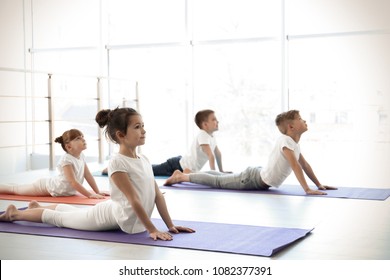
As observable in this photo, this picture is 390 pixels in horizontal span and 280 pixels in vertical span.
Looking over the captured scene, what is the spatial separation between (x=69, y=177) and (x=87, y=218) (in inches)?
42.8

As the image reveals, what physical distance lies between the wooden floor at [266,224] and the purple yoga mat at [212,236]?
5 cm

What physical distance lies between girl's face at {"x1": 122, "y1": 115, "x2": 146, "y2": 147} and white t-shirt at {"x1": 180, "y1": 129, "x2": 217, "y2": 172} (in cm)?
214

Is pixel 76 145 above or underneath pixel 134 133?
underneath

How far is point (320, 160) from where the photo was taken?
636 centimetres

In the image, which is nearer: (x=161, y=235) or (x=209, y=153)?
(x=161, y=235)

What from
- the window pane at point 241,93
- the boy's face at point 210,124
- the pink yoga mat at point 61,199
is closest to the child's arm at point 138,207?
the pink yoga mat at point 61,199

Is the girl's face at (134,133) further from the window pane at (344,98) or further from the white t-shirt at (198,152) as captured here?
the window pane at (344,98)

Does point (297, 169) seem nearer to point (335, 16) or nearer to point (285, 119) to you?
point (285, 119)

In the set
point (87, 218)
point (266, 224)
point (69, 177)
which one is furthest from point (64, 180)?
point (266, 224)

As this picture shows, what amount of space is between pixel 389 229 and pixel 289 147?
4.09 ft

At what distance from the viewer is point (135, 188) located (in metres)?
2.60

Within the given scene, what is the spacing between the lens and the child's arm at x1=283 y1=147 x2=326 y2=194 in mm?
3861

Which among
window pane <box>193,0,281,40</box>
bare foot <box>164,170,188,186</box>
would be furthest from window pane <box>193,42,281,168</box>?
bare foot <box>164,170,188,186</box>

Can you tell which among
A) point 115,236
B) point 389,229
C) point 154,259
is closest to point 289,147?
point 389,229
